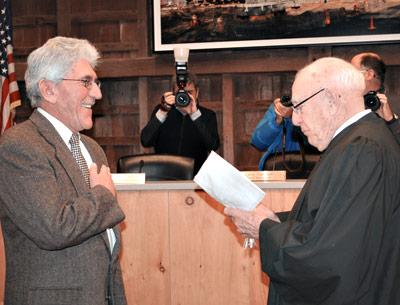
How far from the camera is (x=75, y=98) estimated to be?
225 cm

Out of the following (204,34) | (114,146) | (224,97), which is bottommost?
(114,146)

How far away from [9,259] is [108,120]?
175 inches

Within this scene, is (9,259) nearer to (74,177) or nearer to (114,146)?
(74,177)

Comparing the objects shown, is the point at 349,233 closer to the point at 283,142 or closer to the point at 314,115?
the point at 314,115

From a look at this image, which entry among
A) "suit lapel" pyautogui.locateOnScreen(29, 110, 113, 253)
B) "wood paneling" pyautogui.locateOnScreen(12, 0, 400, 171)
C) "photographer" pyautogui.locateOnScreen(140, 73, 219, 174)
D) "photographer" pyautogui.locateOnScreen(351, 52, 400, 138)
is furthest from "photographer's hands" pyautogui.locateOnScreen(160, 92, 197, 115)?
"suit lapel" pyautogui.locateOnScreen(29, 110, 113, 253)

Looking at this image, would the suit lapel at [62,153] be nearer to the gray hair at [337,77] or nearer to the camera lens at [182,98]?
the gray hair at [337,77]

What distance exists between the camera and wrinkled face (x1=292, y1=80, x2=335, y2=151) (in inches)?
81.0

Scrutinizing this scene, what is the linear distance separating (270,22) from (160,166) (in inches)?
96.2

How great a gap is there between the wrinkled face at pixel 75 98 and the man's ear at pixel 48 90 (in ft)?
0.04

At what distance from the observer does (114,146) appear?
6.52 m

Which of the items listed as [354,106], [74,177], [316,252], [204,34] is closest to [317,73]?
[354,106]

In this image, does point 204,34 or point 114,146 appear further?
point 114,146

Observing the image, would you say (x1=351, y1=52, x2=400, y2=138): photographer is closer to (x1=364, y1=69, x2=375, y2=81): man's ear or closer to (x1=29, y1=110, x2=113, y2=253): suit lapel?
(x1=364, y1=69, x2=375, y2=81): man's ear

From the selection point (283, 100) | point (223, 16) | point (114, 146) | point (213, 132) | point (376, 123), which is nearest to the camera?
point (376, 123)
